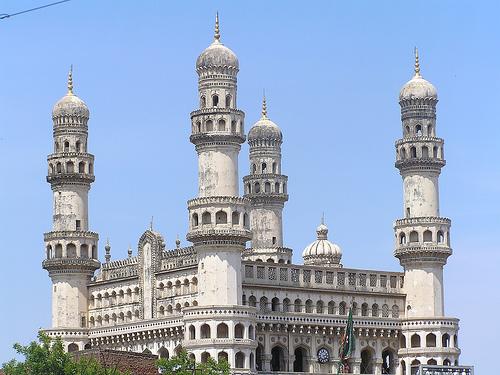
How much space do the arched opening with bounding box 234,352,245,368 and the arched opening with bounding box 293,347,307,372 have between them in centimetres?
836

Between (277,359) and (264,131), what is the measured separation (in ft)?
63.6

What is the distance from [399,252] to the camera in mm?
101188

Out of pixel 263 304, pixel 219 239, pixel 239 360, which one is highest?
pixel 219 239

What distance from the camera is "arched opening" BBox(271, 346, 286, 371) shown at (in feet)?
323

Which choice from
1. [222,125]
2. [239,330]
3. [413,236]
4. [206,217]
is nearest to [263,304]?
[239,330]

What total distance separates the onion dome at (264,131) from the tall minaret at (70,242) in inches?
547

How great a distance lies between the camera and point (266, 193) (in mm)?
109938

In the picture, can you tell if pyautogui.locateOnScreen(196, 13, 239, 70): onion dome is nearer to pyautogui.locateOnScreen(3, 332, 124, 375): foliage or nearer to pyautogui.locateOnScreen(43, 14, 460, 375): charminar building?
pyautogui.locateOnScreen(43, 14, 460, 375): charminar building

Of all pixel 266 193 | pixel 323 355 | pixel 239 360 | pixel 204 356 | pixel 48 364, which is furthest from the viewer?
pixel 266 193

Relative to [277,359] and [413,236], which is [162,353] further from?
[413,236]

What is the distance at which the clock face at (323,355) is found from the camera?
100 m

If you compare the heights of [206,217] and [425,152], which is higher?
[425,152]

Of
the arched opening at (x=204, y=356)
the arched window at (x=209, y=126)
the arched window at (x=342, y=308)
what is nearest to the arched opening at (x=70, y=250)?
the arched window at (x=209, y=126)

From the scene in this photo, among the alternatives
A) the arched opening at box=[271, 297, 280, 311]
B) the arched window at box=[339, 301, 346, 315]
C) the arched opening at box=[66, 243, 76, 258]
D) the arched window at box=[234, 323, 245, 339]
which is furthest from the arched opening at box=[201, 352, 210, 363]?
the arched opening at box=[66, 243, 76, 258]
